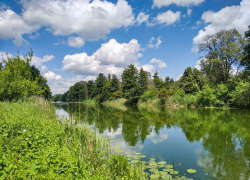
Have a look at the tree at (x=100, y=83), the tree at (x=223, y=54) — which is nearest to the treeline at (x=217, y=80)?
the tree at (x=223, y=54)

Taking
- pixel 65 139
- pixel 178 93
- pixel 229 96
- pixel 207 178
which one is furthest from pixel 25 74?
pixel 229 96

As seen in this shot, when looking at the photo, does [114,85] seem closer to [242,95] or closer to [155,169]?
[242,95]

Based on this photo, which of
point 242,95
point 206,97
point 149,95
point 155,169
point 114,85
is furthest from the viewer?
point 114,85

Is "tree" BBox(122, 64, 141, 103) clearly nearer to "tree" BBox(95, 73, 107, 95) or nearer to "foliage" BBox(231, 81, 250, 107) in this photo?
"foliage" BBox(231, 81, 250, 107)

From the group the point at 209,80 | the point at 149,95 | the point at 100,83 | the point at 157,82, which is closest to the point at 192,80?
the point at 209,80

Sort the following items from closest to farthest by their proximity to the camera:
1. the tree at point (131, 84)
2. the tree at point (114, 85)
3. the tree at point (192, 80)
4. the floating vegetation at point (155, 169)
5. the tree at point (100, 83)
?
the floating vegetation at point (155, 169) < the tree at point (192, 80) < the tree at point (131, 84) < the tree at point (114, 85) < the tree at point (100, 83)

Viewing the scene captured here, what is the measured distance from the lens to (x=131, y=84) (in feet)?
144

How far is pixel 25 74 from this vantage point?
17438 millimetres

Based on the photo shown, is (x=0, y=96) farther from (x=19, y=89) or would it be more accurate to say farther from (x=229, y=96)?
(x=229, y=96)

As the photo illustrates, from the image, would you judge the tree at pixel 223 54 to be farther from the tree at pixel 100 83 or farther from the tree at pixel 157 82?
the tree at pixel 100 83

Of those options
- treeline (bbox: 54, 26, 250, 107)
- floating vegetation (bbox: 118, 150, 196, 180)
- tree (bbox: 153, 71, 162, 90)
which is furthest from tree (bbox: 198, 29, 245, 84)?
floating vegetation (bbox: 118, 150, 196, 180)

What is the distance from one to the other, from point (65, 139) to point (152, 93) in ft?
108

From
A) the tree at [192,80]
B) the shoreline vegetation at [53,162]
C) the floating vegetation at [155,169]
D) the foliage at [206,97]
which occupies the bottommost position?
the floating vegetation at [155,169]

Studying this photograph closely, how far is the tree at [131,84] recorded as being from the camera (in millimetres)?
41219
